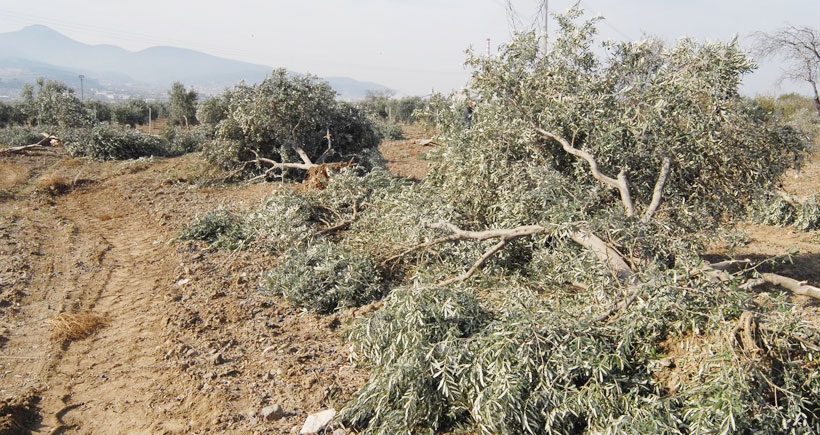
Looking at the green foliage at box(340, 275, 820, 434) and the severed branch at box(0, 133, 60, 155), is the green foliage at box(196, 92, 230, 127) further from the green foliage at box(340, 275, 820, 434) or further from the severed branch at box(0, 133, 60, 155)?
the green foliage at box(340, 275, 820, 434)

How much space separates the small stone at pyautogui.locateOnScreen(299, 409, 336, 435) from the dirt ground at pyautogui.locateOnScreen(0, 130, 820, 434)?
3.7 inches

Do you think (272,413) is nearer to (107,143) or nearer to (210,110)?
(210,110)

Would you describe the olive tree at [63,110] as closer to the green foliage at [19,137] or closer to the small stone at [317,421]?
the green foliage at [19,137]

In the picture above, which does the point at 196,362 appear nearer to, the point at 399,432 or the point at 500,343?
the point at 399,432

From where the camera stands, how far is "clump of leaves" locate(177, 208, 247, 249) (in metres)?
7.18

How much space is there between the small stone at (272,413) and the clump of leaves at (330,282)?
1.58m

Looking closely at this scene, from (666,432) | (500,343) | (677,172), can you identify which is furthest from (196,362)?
(677,172)

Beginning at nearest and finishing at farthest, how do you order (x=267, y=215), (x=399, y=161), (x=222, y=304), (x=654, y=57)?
(x=222, y=304) → (x=654, y=57) → (x=267, y=215) → (x=399, y=161)

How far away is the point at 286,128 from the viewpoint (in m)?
11.0

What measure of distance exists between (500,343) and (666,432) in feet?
3.23

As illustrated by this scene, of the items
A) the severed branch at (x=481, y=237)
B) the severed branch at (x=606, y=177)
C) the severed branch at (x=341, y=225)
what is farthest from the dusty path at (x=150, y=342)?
the severed branch at (x=606, y=177)

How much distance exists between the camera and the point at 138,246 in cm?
750

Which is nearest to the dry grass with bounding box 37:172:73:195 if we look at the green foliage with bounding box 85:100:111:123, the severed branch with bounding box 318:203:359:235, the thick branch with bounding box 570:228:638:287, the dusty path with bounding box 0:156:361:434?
the dusty path with bounding box 0:156:361:434

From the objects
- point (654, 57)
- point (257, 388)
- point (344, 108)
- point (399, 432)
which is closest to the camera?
point (399, 432)
